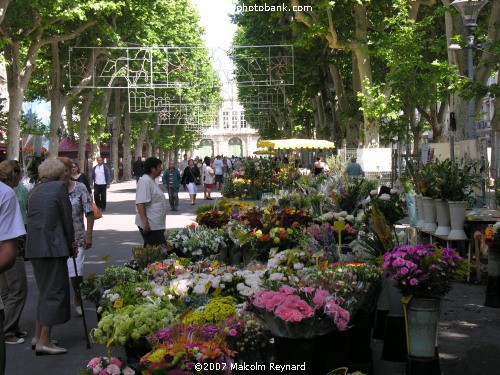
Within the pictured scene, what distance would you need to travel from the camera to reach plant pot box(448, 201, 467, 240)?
12548mm

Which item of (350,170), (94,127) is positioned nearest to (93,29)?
(350,170)

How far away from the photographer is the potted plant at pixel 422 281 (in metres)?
6.62

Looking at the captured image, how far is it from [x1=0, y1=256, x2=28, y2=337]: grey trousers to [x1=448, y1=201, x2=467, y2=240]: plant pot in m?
6.56

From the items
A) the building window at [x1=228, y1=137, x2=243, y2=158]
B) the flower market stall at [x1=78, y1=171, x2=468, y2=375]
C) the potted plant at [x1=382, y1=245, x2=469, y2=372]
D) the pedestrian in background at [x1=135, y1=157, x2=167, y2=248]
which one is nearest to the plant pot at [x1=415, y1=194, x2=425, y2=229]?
the flower market stall at [x1=78, y1=171, x2=468, y2=375]

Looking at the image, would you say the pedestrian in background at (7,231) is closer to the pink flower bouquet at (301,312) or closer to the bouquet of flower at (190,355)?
the bouquet of flower at (190,355)

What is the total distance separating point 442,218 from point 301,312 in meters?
7.65

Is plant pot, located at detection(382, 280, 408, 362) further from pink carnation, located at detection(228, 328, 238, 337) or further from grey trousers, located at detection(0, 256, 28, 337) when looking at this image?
grey trousers, located at detection(0, 256, 28, 337)

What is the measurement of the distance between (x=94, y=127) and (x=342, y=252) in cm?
4821

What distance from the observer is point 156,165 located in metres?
10.3

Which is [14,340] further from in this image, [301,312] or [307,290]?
[301,312]

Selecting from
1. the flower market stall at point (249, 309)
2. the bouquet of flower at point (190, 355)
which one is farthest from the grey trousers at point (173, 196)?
the bouquet of flower at point (190, 355)

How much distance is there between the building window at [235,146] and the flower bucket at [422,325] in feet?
490

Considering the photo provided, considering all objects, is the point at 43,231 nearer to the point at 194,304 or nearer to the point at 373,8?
the point at 194,304

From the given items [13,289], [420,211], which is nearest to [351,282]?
[13,289]
